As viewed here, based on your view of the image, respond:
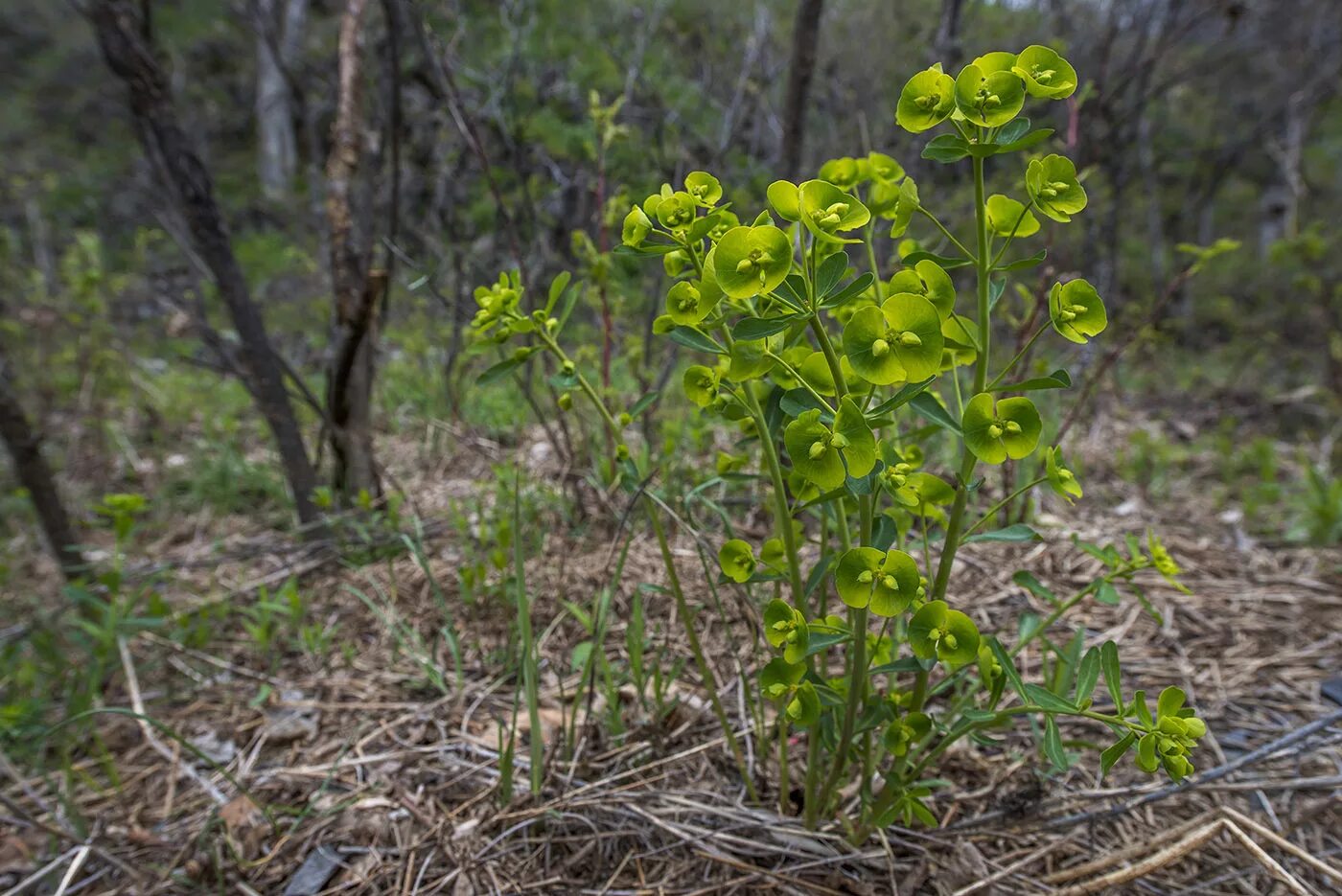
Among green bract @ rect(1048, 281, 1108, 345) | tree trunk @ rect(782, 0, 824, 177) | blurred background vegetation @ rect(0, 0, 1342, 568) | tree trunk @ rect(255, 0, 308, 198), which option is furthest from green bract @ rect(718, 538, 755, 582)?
tree trunk @ rect(255, 0, 308, 198)

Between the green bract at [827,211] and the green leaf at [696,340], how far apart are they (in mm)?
172

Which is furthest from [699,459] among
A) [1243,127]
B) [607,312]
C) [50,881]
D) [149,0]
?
[1243,127]

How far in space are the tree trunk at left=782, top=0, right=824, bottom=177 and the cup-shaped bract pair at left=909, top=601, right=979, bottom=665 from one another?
1.50 m

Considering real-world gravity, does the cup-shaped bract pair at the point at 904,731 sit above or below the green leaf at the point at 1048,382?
below

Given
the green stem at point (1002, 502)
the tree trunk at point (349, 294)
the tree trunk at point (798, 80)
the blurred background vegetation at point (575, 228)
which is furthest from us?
the blurred background vegetation at point (575, 228)

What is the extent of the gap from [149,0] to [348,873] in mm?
2279

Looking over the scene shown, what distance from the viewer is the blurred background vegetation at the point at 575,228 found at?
2.23 m

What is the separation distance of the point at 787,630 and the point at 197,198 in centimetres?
197

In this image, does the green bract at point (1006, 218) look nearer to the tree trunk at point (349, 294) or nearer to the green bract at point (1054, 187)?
the green bract at point (1054, 187)

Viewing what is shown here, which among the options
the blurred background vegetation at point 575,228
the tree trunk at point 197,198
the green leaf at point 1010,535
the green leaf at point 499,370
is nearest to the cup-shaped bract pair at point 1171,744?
the green leaf at point 1010,535

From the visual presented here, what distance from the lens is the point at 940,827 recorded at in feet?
3.53

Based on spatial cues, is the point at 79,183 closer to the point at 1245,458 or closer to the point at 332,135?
the point at 332,135

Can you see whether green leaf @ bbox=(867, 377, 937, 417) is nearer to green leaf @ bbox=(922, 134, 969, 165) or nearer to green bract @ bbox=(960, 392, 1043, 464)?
green bract @ bbox=(960, 392, 1043, 464)

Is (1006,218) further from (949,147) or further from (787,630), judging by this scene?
(787,630)
